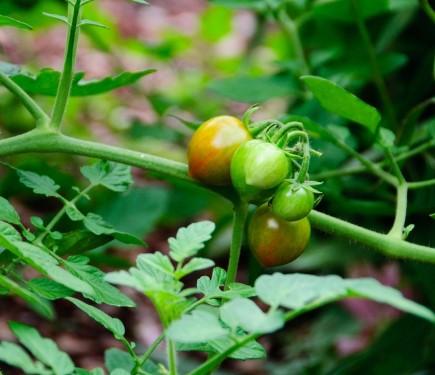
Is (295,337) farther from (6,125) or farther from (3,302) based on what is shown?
(6,125)

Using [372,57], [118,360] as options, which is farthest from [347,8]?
[118,360]

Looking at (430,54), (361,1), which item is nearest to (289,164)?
(361,1)

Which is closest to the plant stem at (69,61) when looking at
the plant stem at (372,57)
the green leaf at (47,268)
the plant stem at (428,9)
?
the green leaf at (47,268)

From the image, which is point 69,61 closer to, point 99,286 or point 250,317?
point 99,286

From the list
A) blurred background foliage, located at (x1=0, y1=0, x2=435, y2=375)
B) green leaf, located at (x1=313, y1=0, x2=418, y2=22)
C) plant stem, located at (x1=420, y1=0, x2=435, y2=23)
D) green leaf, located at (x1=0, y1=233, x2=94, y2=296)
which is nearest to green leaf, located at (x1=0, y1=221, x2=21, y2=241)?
green leaf, located at (x1=0, y1=233, x2=94, y2=296)

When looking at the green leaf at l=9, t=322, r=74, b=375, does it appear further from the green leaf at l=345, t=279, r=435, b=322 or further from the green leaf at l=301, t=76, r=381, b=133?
the green leaf at l=301, t=76, r=381, b=133

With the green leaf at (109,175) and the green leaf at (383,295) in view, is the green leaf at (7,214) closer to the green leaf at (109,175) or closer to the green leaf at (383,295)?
the green leaf at (109,175)
